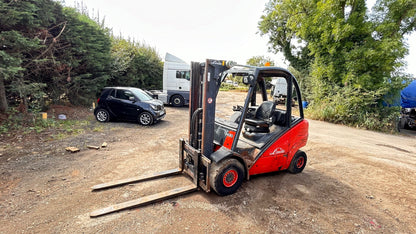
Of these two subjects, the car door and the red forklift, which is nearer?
the red forklift

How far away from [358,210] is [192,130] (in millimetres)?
3266

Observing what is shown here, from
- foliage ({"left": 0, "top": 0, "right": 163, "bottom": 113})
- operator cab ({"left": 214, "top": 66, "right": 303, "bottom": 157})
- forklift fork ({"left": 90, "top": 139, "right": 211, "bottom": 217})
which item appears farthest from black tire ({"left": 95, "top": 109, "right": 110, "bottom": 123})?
operator cab ({"left": 214, "top": 66, "right": 303, "bottom": 157})

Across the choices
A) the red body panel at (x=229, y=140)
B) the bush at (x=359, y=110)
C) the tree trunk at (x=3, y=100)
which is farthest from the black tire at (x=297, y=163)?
the tree trunk at (x=3, y=100)

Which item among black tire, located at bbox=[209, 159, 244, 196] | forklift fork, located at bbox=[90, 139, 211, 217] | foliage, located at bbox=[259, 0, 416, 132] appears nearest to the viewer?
forklift fork, located at bbox=[90, 139, 211, 217]

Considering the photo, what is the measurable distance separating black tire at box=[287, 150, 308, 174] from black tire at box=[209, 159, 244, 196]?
1.60 meters

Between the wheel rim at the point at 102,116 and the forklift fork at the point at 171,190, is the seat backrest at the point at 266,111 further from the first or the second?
the wheel rim at the point at 102,116

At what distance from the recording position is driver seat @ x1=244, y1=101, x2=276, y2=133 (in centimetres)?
391

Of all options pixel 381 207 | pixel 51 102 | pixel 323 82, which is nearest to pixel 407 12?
pixel 323 82

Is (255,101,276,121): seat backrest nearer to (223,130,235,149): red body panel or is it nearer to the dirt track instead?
(223,130,235,149): red body panel

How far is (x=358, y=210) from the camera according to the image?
133 inches

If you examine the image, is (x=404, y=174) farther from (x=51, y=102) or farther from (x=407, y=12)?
(x=51, y=102)

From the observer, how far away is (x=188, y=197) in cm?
339

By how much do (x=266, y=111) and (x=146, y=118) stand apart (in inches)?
236

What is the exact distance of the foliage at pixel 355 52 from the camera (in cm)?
1117
